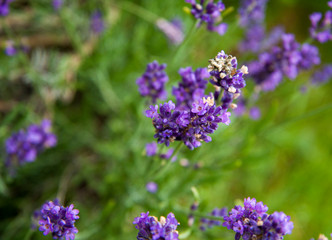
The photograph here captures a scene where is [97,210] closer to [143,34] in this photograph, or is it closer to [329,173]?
[143,34]

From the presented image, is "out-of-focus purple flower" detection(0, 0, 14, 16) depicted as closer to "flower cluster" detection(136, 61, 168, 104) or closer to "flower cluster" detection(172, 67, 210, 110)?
"flower cluster" detection(136, 61, 168, 104)

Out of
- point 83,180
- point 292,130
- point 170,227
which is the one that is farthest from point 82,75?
point 292,130

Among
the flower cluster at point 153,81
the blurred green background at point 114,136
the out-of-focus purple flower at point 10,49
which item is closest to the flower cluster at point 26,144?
the blurred green background at point 114,136

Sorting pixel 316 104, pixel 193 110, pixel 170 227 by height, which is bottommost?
pixel 170 227

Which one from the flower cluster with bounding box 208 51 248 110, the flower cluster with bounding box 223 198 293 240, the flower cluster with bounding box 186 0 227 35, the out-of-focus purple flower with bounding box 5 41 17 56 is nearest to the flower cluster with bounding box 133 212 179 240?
the flower cluster with bounding box 223 198 293 240

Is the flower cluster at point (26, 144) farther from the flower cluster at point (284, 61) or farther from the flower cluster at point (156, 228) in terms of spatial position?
the flower cluster at point (284, 61)

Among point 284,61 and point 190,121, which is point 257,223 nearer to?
point 190,121
